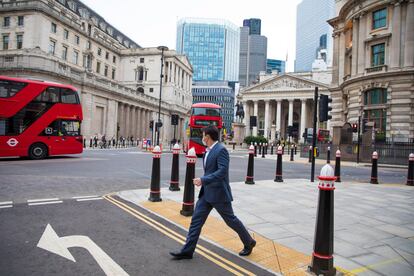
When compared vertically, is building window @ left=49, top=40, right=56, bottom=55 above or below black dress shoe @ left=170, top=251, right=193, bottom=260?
above

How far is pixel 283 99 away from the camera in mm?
77812

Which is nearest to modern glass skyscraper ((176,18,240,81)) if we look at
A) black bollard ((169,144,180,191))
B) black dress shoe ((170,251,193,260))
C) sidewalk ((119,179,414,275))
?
black bollard ((169,144,180,191))

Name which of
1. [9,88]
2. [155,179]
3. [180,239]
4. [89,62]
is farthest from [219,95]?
[180,239]

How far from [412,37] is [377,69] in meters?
3.91

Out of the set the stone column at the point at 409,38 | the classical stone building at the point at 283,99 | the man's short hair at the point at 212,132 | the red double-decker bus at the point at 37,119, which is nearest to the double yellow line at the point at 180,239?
the man's short hair at the point at 212,132

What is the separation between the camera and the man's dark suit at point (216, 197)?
3736mm

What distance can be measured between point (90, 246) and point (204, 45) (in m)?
176

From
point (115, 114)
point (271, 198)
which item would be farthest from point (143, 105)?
point (271, 198)

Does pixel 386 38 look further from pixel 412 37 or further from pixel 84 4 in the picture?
pixel 84 4

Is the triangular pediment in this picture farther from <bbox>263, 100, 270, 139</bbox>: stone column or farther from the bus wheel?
the bus wheel

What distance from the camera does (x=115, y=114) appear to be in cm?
4759

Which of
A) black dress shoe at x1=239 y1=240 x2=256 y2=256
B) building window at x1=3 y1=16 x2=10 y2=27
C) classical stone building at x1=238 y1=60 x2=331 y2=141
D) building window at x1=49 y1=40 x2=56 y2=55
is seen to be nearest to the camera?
black dress shoe at x1=239 y1=240 x2=256 y2=256

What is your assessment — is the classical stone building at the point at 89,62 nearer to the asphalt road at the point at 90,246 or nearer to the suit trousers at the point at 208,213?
the asphalt road at the point at 90,246

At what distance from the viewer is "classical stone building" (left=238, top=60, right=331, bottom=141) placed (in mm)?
74875
